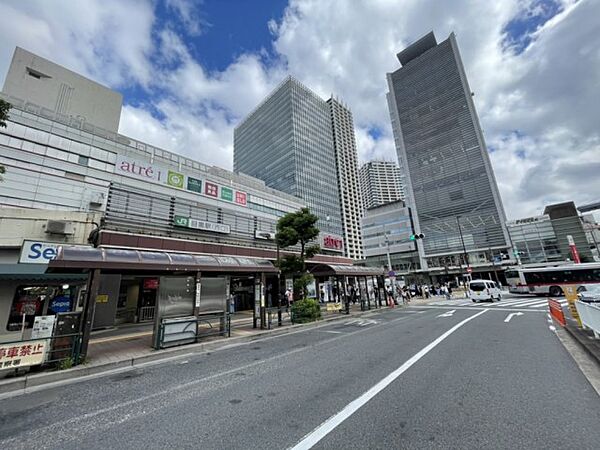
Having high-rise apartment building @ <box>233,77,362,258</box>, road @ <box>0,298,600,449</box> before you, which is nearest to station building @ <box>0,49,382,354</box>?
road @ <box>0,298,600,449</box>

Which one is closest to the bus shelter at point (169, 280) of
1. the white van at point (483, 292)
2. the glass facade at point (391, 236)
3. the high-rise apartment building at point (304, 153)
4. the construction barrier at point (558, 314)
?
the construction barrier at point (558, 314)

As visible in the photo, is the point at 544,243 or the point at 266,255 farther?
the point at 544,243

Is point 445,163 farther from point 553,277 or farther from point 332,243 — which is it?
point 332,243

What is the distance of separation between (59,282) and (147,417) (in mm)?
13189

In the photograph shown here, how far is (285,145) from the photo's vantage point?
93.1m

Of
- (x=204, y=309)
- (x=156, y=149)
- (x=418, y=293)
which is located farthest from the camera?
(x=418, y=293)

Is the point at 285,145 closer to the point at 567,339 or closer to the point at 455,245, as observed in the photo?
the point at 455,245

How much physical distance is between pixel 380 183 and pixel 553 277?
135 meters

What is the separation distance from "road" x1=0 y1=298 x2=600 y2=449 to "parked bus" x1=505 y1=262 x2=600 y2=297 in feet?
81.5

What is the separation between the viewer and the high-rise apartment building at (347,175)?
11838 centimetres

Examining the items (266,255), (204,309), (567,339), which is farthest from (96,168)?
(567,339)

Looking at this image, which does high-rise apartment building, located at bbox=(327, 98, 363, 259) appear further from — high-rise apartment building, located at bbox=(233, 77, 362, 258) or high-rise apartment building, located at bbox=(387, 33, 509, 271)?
high-rise apartment building, located at bbox=(387, 33, 509, 271)

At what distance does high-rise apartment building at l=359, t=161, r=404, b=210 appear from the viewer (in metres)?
150

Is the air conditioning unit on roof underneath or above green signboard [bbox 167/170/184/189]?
underneath
